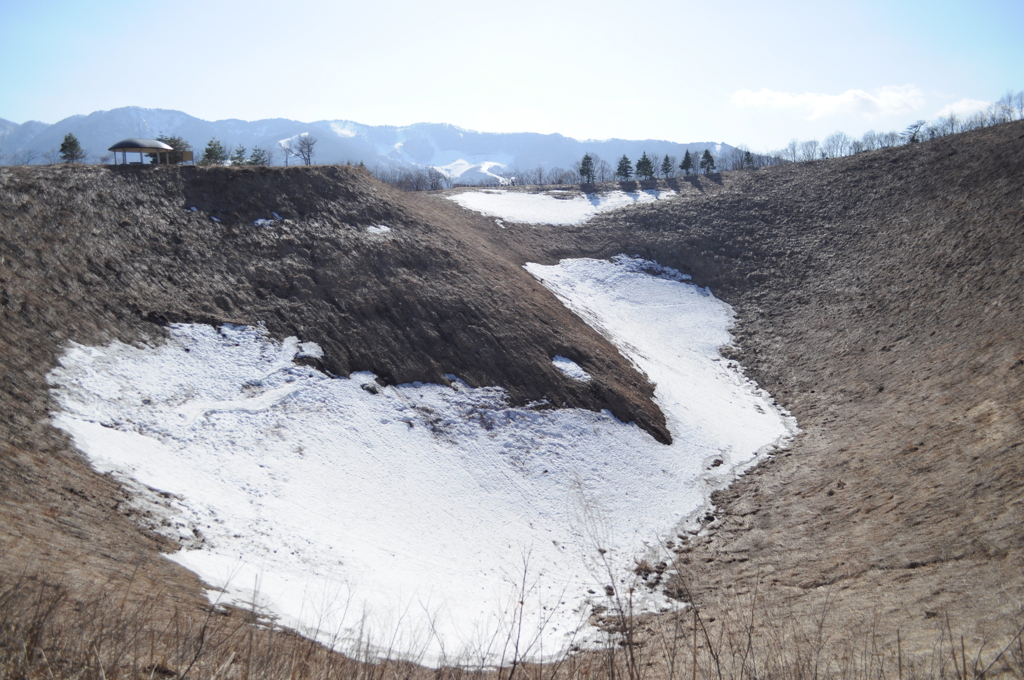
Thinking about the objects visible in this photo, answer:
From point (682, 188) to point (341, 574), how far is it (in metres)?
46.3

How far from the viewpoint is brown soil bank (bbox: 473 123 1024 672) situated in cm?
1190

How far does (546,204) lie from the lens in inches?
1785

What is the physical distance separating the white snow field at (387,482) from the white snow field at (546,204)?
65.3 ft

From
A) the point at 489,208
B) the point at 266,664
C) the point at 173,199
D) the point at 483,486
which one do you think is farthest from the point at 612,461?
the point at 489,208

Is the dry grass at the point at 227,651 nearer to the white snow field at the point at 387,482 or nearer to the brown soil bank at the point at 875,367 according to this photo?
the brown soil bank at the point at 875,367

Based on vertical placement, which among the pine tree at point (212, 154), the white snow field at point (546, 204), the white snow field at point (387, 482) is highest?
the pine tree at point (212, 154)

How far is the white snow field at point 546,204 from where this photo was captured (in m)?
40.6

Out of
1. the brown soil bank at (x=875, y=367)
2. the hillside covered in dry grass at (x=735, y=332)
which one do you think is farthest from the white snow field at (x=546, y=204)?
the brown soil bank at (x=875, y=367)

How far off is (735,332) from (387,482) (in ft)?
77.2

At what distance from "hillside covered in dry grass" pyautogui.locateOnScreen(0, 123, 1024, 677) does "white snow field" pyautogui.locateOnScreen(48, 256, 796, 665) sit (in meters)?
1.00

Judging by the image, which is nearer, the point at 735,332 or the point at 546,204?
the point at 735,332

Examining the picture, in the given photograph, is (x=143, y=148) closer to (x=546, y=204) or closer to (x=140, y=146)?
(x=140, y=146)

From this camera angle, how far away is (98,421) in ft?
46.0

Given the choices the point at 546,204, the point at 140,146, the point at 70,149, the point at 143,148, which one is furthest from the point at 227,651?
the point at 546,204
